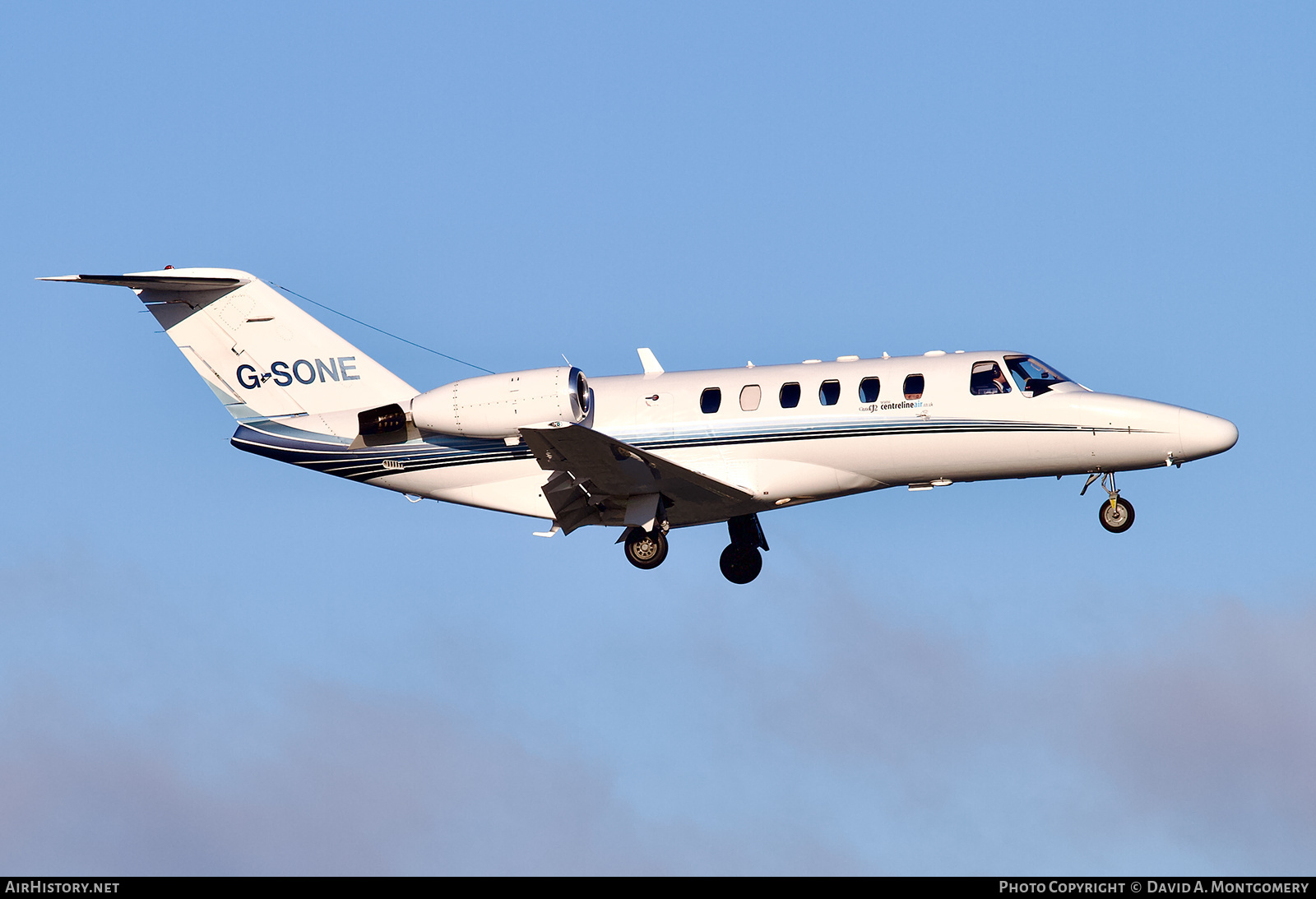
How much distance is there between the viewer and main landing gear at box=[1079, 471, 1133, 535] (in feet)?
88.9

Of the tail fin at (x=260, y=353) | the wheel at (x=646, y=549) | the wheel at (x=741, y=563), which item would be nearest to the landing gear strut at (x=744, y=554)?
the wheel at (x=741, y=563)

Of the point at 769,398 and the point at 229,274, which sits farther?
the point at 229,274

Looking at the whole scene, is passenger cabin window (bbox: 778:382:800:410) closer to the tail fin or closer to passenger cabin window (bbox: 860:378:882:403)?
passenger cabin window (bbox: 860:378:882:403)

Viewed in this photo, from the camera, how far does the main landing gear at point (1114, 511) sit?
27.1m

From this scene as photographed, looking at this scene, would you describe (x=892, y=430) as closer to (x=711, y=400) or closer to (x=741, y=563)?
(x=711, y=400)

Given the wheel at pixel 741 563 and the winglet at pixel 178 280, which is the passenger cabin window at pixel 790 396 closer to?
the wheel at pixel 741 563

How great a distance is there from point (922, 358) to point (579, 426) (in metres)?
6.01

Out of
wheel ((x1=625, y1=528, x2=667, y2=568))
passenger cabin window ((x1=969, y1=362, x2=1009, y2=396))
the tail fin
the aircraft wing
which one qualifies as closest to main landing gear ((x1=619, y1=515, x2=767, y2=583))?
the aircraft wing

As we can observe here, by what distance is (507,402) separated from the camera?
26.6 metres

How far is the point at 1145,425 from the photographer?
26672 millimetres

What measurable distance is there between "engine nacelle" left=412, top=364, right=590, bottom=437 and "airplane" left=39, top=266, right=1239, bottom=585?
0.08 feet

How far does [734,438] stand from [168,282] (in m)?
10.4
